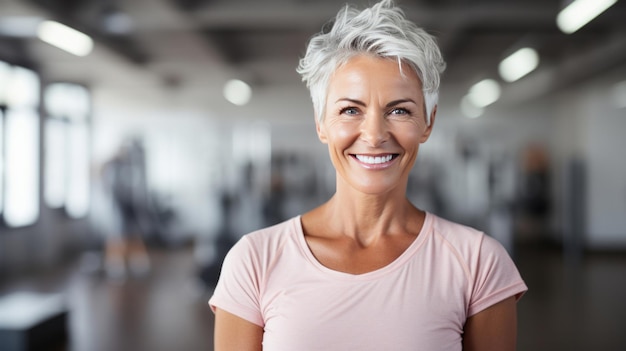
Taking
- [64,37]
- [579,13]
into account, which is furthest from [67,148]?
[579,13]

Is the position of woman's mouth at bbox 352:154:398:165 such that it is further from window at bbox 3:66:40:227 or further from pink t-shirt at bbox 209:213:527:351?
window at bbox 3:66:40:227

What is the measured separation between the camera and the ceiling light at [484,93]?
11.0 meters

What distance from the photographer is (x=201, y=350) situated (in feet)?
15.2

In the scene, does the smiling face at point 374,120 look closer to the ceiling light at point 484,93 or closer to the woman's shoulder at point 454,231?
the woman's shoulder at point 454,231

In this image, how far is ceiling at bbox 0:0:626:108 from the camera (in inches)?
240

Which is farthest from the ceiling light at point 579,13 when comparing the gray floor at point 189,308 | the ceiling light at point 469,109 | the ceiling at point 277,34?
the ceiling light at point 469,109

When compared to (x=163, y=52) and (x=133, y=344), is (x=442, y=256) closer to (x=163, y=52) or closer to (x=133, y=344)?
(x=133, y=344)

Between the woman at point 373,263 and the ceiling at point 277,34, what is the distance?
298 centimetres

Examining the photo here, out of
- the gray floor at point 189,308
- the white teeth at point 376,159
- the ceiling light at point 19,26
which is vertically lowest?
the gray floor at point 189,308

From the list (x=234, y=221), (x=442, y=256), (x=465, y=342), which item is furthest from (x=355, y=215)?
(x=234, y=221)

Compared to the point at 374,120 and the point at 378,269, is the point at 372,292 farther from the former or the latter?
the point at 374,120

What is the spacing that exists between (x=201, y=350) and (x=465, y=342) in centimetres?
384

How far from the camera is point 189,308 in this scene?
19.9 ft

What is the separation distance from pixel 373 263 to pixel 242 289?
0.26 metres
